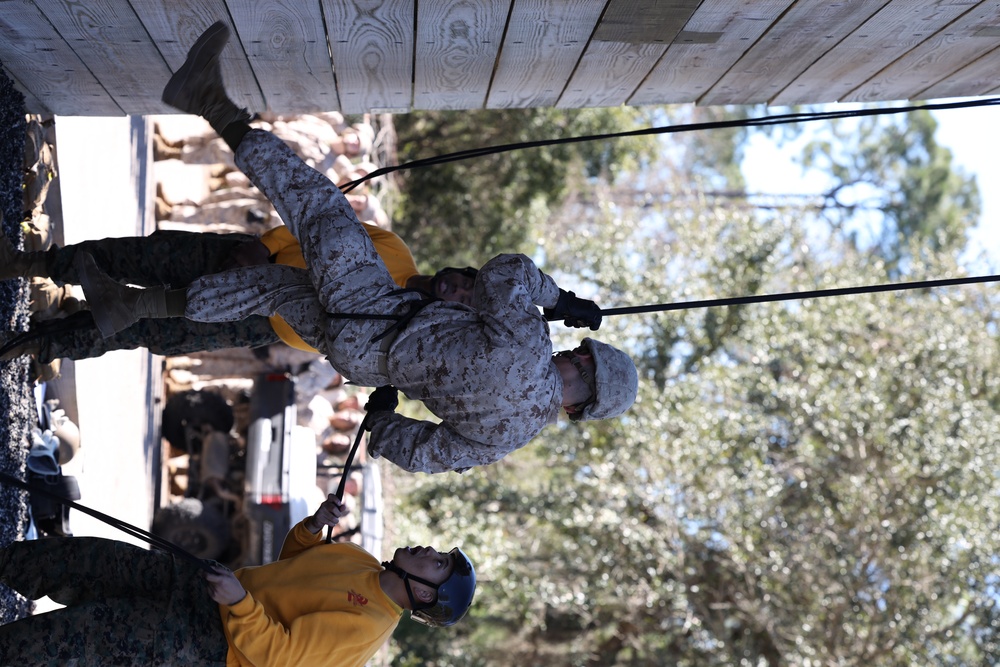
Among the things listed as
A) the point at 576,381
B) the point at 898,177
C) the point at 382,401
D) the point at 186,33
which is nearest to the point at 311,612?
the point at 382,401

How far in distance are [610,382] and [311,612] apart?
1066 mm

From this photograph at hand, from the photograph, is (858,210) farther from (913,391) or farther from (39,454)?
(39,454)

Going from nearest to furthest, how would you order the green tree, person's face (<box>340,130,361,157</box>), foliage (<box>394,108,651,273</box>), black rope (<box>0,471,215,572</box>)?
black rope (<box>0,471,215,572</box>), person's face (<box>340,130,361,157</box>), the green tree, foliage (<box>394,108,651,273</box>)

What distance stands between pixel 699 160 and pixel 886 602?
12.7 metres

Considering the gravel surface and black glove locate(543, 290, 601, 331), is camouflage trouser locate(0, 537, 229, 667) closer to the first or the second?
the gravel surface

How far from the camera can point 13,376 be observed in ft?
11.8

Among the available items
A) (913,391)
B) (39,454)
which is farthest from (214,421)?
(913,391)

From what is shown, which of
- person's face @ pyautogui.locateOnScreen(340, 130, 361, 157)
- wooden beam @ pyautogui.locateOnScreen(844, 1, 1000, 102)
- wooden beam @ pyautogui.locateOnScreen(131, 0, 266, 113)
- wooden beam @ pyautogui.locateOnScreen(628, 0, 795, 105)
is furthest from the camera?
person's face @ pyautogui.locateOnScreen(340, 130, 361, 157)

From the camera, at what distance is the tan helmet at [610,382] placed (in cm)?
→ 248

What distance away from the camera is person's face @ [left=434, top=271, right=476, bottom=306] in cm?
271

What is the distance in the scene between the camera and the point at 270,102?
3.46 metres

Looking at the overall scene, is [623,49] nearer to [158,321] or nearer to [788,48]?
[788,48]

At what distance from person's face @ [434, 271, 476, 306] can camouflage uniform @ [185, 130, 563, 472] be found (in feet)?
0.84

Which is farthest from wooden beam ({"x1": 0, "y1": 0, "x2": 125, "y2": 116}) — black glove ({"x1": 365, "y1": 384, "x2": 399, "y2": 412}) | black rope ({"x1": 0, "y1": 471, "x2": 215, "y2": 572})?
black glove ({"x1": 365, "y1": 384, "x2": 399, "y2": 412})
